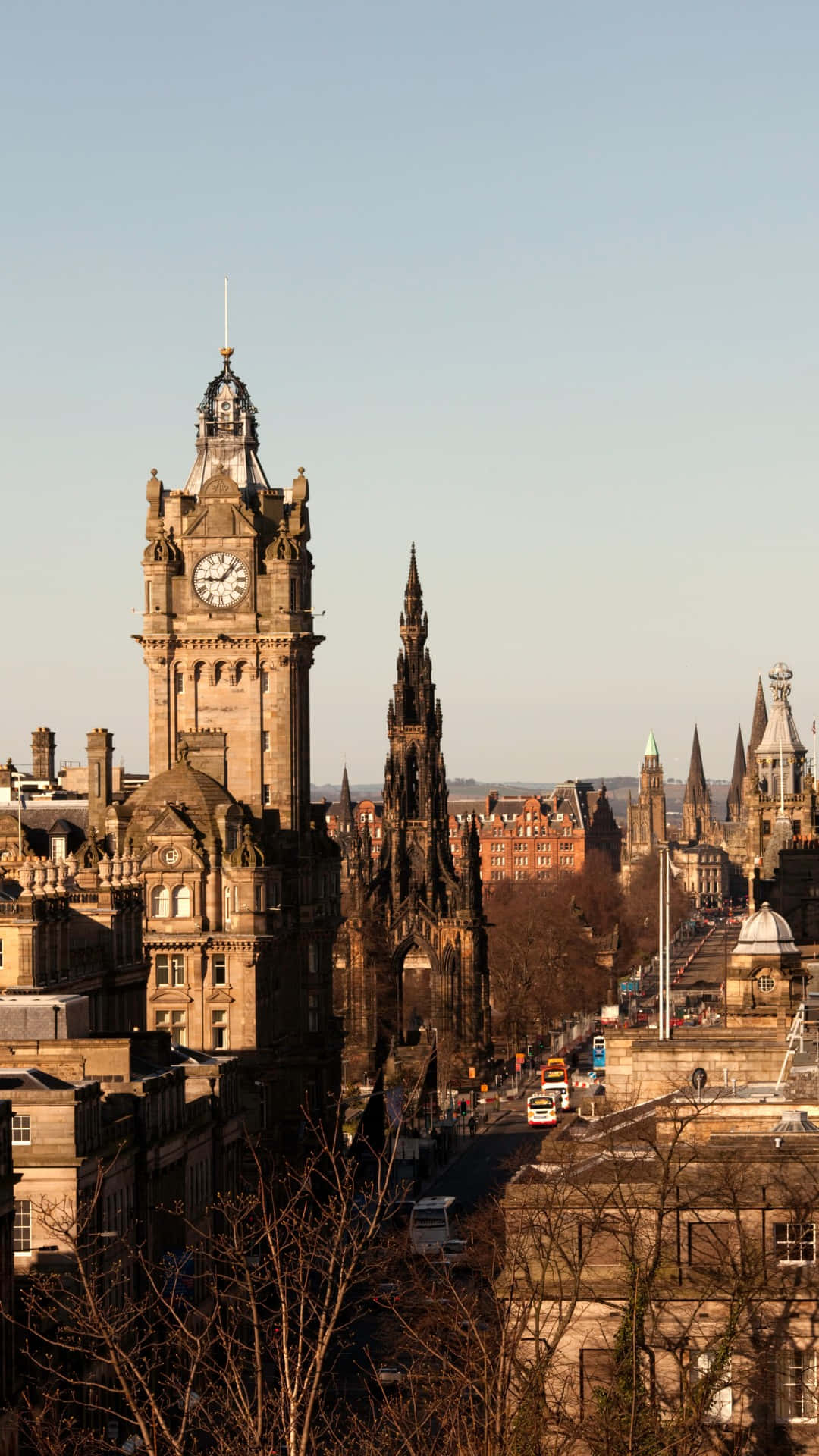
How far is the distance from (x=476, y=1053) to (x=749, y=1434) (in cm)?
12682

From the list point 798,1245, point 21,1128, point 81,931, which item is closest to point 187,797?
point 81,931

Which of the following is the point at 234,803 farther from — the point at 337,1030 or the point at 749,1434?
the point at 749,1434

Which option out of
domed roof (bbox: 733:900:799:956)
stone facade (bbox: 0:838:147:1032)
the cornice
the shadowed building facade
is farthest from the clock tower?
the shadowed building facade

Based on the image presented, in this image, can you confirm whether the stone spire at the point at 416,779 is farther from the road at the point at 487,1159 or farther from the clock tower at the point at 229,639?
the clock tower at the point at 229,639

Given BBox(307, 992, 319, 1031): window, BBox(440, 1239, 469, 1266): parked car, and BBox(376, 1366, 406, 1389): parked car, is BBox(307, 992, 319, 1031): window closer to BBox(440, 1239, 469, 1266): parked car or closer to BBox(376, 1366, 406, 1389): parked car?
BBox(440, 1239, 469, 1266): parked car

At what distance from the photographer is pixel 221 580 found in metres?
125

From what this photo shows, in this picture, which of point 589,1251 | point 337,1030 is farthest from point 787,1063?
point 337,1030

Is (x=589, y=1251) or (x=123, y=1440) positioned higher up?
(x=589, y=1251)

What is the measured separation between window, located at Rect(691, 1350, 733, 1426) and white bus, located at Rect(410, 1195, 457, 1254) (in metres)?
46.9

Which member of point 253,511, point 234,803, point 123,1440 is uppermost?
point 253,511

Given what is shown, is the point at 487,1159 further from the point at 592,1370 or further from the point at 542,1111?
the point at 592,1370

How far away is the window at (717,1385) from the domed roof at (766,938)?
45.2 metres

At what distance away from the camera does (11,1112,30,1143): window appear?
7162 centimetres

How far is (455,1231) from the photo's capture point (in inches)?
3976
